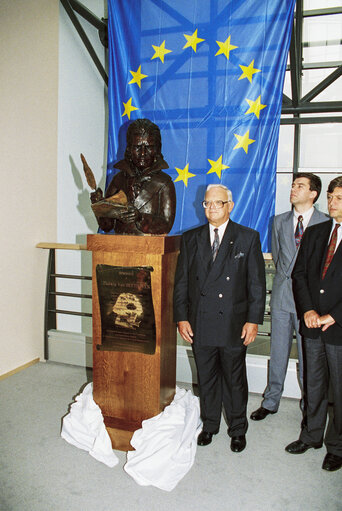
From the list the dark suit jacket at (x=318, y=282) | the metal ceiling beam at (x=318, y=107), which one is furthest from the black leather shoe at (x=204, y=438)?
the metal ceiling beam at (x=318, y=107)

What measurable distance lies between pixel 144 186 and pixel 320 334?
1235 mm

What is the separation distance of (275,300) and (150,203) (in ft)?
3.39

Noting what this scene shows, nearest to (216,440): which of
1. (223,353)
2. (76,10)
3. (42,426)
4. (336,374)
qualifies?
(223,353)

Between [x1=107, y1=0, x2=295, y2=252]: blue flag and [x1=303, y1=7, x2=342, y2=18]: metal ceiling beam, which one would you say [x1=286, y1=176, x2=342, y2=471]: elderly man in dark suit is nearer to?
[x1=107, y1=0, x2=295, y2=252]: blue flag

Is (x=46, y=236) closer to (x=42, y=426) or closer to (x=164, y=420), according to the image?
(x=42, y=426)

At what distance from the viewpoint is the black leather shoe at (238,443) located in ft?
6.86

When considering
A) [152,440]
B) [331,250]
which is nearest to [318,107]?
[331,250]

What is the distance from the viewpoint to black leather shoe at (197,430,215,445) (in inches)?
84.4

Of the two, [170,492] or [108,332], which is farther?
[108,332]

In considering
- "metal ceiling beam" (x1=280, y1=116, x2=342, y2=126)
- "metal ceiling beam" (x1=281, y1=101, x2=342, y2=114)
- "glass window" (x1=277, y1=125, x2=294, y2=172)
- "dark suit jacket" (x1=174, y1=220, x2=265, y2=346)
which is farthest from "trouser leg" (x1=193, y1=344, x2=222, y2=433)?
"glass window" (x1=277, y1=125, x2=294, y2=172)

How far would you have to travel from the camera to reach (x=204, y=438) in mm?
2154

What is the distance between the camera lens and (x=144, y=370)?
2043 millimetres

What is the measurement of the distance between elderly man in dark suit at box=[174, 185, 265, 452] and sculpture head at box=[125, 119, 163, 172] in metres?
0.41

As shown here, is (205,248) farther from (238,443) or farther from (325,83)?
(325,83)
